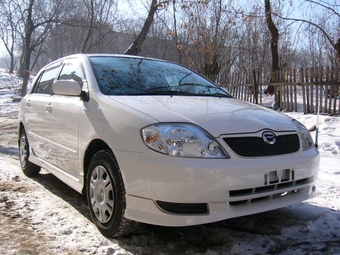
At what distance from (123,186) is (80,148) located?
76cm

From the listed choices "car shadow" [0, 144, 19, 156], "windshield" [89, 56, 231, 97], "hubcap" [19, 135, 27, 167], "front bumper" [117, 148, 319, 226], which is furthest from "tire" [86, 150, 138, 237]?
"car shadow" [0, 144, 19, 156]

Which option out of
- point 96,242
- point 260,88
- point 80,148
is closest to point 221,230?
point 96,242

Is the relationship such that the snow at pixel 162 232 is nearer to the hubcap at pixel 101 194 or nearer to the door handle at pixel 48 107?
the hubcap at pixel 101 194

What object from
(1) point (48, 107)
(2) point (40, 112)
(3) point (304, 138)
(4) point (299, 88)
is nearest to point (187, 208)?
(3) point (304, 138)

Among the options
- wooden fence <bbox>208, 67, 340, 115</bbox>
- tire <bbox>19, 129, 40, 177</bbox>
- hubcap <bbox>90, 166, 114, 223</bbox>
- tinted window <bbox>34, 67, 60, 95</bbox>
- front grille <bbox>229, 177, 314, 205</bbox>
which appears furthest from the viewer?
wooden fence <bbox>208, 67, 340, 115</bbox>

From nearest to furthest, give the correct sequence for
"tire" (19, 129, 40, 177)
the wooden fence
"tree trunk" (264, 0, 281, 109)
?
"tire" (19, 129, 40, 177), the wooden fence, "tree trunk" (264, 0, 281, 109)

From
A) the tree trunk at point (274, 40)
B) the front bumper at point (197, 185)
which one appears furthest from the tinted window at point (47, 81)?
the tree trunk at point (274, 40)

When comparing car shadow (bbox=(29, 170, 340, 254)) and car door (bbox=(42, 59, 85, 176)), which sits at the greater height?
car door (bbox=(42, 59, 85, 176))

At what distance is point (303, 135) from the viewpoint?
3.10 metres

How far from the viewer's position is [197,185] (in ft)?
7.82

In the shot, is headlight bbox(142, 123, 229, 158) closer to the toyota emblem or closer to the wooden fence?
the toyota emblem

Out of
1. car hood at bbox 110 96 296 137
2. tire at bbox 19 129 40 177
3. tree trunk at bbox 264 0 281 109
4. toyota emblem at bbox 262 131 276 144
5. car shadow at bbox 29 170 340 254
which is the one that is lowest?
car shadow at bbox 29 170 340 254

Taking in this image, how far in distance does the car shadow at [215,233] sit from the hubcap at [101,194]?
0.22 m

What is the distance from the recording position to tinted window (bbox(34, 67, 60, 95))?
14.4ft
